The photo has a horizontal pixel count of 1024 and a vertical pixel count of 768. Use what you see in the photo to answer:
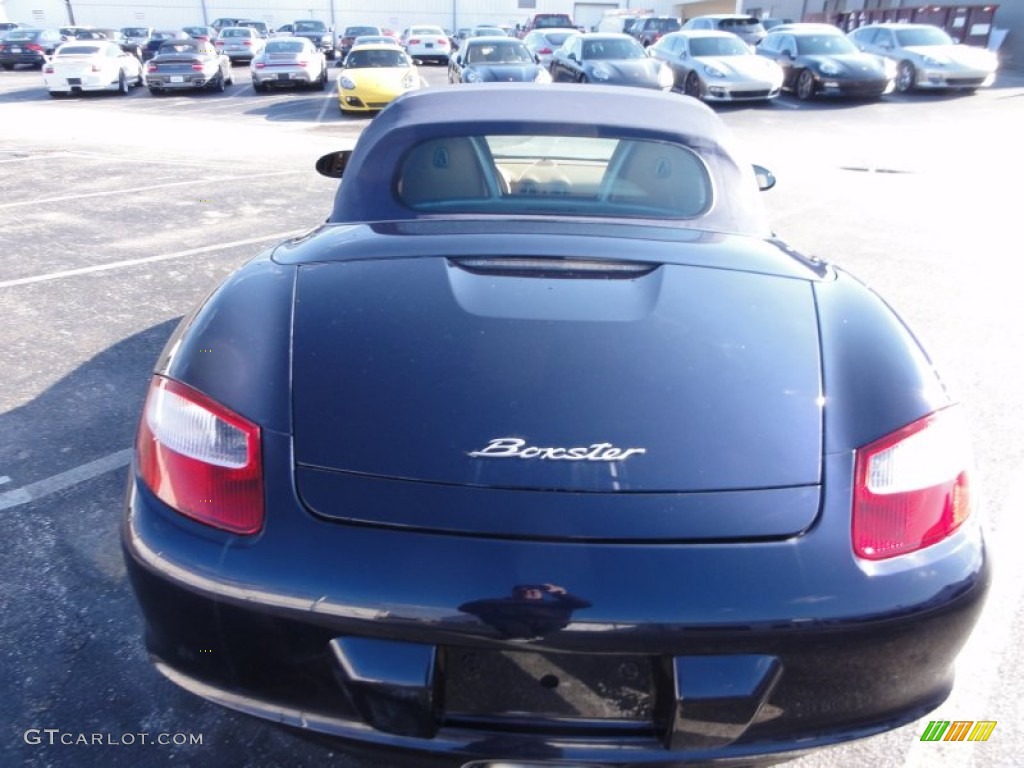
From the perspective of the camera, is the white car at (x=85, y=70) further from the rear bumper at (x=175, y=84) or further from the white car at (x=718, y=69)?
the white car at (x=718, y=69)

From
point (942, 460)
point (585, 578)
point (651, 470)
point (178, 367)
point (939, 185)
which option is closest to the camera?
point (585, 578)

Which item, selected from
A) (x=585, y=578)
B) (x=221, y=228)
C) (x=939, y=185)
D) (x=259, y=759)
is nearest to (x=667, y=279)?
(x=585, y=578)

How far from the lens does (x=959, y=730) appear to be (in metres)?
2.10

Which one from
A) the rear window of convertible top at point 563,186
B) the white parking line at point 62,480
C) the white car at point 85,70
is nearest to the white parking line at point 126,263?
the white parking line at point 62,480

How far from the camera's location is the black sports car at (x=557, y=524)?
1.41 m

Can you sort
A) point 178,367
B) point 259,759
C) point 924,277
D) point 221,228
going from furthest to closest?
point 221,228, point 924,277, point 259,759, point 178,367

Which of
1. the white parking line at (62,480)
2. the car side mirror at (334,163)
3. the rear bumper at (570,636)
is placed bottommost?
the white parking line at (62,480)

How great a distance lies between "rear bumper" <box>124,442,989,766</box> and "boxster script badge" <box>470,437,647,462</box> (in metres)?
0.18

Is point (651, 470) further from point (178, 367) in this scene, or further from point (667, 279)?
point (178, 367)

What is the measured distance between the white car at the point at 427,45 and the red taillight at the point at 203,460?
30.3m

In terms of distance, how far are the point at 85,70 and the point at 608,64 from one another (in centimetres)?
1337

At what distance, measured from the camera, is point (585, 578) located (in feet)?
4.58

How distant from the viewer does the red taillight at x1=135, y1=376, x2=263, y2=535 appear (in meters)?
1.56

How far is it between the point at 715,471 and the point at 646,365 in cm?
29
